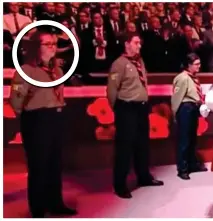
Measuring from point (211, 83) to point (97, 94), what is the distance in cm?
29

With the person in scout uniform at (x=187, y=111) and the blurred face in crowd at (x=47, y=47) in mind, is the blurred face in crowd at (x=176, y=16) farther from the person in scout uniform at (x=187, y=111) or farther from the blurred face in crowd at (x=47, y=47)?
the blurred face in crowd at (x=47, y=47)

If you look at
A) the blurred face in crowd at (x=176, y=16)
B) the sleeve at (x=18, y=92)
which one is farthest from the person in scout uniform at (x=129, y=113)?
the sleeve at (x=18, y=92)

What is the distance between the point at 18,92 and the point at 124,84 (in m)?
0.27

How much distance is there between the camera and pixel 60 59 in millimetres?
1266

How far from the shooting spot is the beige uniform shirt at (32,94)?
125cm

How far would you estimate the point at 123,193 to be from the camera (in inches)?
50.0

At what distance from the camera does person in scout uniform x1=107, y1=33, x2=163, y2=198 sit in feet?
4.15

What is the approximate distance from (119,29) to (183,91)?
226 mm

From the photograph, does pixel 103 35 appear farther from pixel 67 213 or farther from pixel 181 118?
pixel 67 213

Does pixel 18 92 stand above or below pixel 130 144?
above

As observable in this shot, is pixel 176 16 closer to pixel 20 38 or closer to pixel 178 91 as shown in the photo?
pixel 178 91

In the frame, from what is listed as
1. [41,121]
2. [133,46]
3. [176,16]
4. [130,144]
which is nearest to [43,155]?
[41,121]

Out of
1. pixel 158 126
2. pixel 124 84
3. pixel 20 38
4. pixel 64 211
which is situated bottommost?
pixel 64 211

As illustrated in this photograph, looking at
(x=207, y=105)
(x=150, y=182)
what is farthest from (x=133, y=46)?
(x=150, y=182)
